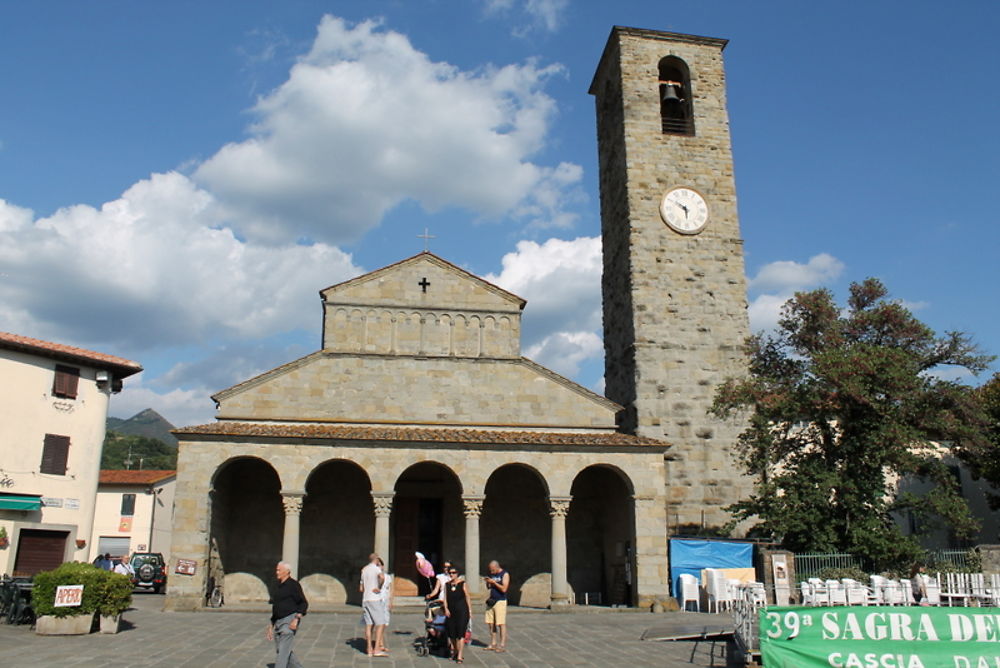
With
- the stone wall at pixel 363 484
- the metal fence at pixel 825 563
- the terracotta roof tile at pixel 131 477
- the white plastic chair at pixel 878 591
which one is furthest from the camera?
the terracotta roof tile at pixel 131 477

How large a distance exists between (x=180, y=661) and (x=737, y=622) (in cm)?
785

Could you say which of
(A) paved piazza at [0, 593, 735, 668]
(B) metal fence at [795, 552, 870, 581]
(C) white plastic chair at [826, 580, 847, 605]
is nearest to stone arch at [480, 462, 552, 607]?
(A) paved piazza at [0, 593, 735, 668]

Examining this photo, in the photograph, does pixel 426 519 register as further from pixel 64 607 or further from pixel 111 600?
pixel 64 607

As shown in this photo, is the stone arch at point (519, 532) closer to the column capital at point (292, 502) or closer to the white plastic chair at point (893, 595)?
the column capital at point (292, 502)

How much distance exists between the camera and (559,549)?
66.4 feet

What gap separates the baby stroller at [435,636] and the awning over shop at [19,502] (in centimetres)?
1410

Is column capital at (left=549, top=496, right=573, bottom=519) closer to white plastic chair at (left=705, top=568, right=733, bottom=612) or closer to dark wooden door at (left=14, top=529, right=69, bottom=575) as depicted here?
white plastic chair at (left=705, top=568, right=733, bottom=612)

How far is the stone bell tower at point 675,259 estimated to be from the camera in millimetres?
23250

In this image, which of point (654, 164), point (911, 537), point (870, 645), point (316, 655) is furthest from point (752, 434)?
point (316, 655)

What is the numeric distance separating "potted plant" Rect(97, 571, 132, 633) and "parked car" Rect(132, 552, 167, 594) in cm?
1549

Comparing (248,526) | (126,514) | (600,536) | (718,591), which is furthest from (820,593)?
(126,514)

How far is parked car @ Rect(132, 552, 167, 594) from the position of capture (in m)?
28.2

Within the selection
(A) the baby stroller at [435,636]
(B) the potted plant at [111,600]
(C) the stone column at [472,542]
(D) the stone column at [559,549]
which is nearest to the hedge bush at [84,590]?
(B) the potted plant at [111,600]

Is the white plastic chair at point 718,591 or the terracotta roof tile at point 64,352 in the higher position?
the terracotta roof tile at point 64,352
